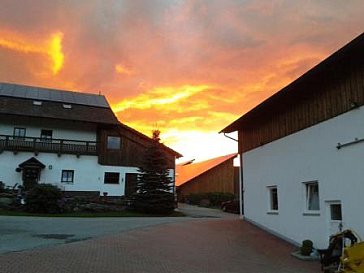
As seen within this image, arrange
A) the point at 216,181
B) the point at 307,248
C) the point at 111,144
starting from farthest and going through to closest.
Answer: the point at 216,181
the point at 111,144
the point at 307,248

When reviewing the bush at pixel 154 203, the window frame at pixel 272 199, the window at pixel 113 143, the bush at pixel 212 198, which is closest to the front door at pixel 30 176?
the window at pixel 113 143

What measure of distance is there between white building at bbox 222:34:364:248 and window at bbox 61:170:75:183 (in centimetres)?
1922

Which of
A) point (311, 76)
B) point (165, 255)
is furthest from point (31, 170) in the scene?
point (311, 76)

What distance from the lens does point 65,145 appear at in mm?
34500

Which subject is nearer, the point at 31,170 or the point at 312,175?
the point at 312,175

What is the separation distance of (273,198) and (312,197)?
3602mm

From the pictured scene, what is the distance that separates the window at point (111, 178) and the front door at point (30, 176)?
17.8 feet

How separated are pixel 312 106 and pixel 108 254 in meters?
7.97

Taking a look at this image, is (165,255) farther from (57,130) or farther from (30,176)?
(57,130)

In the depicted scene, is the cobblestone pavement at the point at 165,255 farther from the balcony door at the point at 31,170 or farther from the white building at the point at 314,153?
the balcony door at the point at 31,170

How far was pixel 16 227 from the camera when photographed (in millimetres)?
16922

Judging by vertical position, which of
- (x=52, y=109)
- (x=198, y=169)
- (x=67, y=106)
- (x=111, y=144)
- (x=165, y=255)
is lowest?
(x=165, y=255)

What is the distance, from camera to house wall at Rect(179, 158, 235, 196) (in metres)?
46.2

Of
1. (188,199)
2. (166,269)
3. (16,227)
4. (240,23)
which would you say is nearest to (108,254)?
(166,269)
